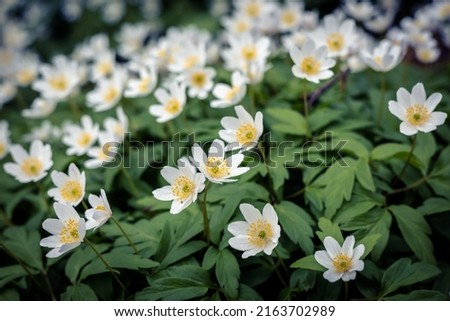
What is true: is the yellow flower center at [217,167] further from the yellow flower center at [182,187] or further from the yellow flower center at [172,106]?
the yellow flower center at [172,106]

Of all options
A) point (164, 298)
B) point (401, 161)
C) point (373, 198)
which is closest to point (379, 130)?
point (401, 161)

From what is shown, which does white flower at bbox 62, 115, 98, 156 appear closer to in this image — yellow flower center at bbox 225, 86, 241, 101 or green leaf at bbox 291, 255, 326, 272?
yellow flower center at bbox 225, 86, 241, 101

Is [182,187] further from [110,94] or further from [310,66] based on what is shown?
[110,94]

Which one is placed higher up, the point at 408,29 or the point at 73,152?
the point at 408,29

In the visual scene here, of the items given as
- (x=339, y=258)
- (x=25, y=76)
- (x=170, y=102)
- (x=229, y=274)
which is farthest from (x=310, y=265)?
(x=25, y=76)

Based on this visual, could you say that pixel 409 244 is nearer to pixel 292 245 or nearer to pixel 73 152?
pixel 292 245

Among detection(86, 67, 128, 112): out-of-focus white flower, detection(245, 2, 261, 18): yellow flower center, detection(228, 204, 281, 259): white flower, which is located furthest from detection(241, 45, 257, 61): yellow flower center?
detection(228, 204, 281, 259): white flower
